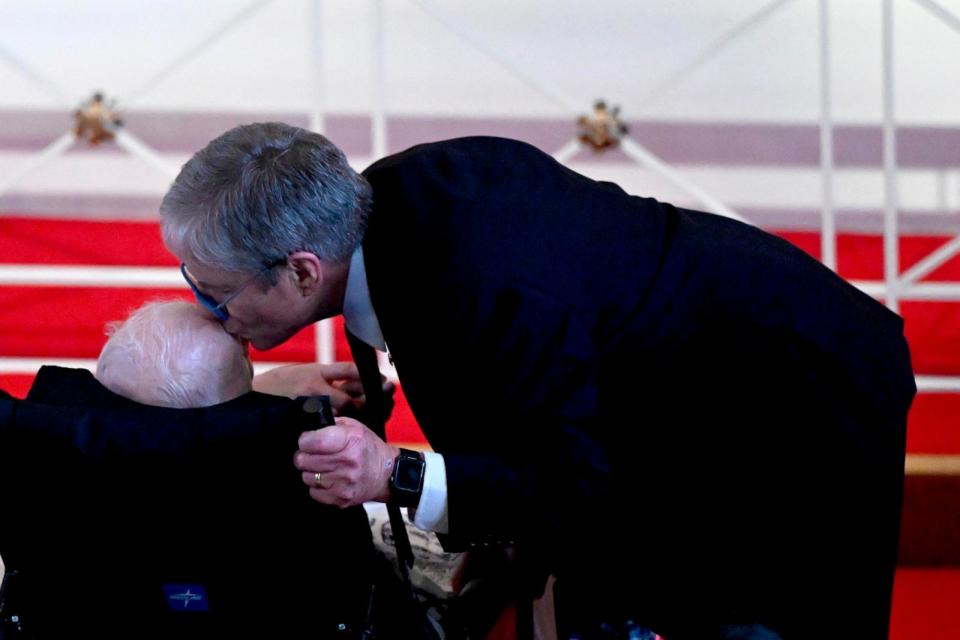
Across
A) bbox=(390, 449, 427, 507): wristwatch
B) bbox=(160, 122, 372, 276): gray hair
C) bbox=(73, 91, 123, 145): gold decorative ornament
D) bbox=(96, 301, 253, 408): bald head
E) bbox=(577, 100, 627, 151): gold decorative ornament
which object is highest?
bbox=(577, 100, 627, 151): gold decorative ornament

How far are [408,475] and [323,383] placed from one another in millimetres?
466

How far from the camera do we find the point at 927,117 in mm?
4238

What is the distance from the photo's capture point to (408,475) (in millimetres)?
1627

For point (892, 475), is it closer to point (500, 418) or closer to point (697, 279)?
point (697, 279)

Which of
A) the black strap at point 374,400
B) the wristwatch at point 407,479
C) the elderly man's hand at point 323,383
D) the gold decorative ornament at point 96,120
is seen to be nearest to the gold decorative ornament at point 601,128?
the gold decorative ornament at point 96,120

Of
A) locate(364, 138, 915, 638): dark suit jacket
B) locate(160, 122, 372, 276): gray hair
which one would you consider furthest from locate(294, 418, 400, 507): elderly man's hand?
locate(160, 122, 372, 276): gray hair

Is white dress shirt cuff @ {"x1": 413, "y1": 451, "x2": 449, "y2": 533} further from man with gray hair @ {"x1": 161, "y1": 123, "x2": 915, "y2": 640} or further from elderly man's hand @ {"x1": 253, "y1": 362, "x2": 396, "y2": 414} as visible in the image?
elderly man's hand @ {"x1": 253, "y1": 362, "x2": 396, "y2": 414}

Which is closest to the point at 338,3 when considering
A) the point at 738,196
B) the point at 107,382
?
the point at 738,196

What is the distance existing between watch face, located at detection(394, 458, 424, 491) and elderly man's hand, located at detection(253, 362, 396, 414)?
41 cm

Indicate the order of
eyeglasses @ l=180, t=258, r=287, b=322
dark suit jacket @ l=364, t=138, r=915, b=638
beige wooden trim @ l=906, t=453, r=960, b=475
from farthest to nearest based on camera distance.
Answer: beige wooden trim @ l=906, t=453, r=960, b=475 → eyeglasses @ l=180, t=258, r=287, b=322 → dark suit jacket @ l=364, t=138, r=915, b=638

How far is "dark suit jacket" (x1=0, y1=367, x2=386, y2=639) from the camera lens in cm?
155

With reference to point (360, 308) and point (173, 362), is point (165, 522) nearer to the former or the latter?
point (173, 362)

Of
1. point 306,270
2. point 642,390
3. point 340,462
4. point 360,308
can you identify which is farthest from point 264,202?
point 642,390

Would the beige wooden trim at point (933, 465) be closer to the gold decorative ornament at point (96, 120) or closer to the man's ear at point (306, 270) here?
the man's ear at point (306, 270)
